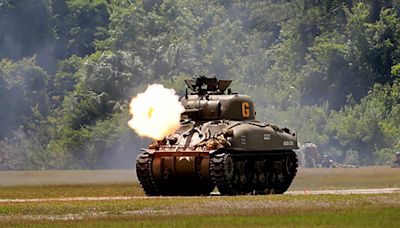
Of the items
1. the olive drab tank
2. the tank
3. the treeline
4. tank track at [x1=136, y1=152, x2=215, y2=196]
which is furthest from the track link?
the treeline

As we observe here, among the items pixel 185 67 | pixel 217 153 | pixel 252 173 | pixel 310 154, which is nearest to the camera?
pixel 217 153

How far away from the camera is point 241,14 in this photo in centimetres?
17888

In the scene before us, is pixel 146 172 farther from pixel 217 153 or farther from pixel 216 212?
pixel 216 212

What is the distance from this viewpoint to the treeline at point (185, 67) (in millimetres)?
140750

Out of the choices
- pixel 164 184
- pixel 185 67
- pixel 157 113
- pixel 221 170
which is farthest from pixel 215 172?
pixel 185 67

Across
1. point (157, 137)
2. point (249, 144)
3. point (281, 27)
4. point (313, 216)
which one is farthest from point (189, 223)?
point (281, 27)

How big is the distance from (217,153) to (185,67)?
8714 centimetres

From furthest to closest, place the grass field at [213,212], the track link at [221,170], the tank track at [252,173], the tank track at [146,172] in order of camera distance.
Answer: the tank track at [146,172], the tank track at [252,173], the track link at [221,170], the grass field at [213,212]

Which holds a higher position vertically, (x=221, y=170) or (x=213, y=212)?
(x=221, y=170)

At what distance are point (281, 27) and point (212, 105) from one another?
10773 cm

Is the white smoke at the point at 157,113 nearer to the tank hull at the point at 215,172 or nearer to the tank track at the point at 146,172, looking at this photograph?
the tank track at the point at 146,172

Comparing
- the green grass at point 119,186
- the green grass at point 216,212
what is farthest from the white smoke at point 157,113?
the green grass at point 216,212

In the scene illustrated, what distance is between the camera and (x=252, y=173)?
6569cm

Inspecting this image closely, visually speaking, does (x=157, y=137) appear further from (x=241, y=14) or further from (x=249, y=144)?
(x=241, y=14)
